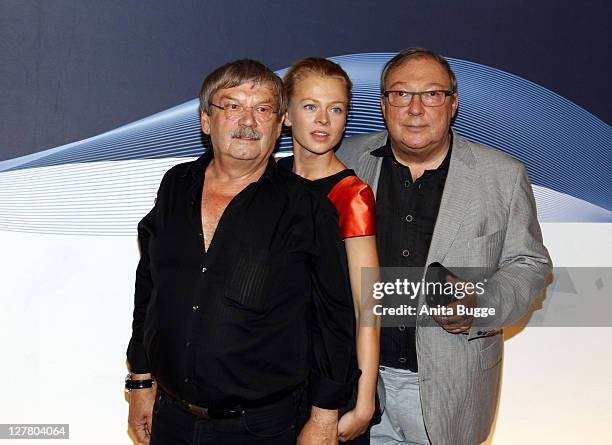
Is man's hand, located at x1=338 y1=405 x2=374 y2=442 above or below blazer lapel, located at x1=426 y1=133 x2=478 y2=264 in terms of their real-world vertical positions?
below

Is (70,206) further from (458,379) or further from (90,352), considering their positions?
(458,379)

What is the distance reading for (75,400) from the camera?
10.3ft

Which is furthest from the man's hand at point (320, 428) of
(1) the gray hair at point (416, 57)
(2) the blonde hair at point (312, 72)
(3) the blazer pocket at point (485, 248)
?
(1) the gray hair at point (416, 57)

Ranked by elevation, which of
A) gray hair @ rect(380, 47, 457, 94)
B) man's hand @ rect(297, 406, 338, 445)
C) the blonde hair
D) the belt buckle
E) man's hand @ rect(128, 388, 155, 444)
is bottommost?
man's hand @ rect(128, 388, 155, 444)

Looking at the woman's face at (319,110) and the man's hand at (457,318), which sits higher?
the woman's face at (319,110)

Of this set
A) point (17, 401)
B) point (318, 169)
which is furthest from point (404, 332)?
point (17, 401)

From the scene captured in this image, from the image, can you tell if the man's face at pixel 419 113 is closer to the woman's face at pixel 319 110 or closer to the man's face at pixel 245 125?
the woman's face at pixel 319 110

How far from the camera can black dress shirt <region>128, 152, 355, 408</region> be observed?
2088mm

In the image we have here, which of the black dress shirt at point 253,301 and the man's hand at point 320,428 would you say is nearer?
the black dress shirt at point 253,301

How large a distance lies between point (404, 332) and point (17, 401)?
1782 mm

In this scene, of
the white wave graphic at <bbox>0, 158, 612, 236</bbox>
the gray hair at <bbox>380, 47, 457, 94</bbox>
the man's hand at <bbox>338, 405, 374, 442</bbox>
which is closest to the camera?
the man's hand at <bbox>338, 405, 374, 442</bbox>

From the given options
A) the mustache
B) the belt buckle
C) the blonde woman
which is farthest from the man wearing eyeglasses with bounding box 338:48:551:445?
the belt buckle

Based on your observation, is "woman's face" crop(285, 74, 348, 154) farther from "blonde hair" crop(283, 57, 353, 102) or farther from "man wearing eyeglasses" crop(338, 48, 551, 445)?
"man wearing eyeglasses" crop(338, 48, 551, 445)

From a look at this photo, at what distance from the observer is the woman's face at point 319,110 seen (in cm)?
239
